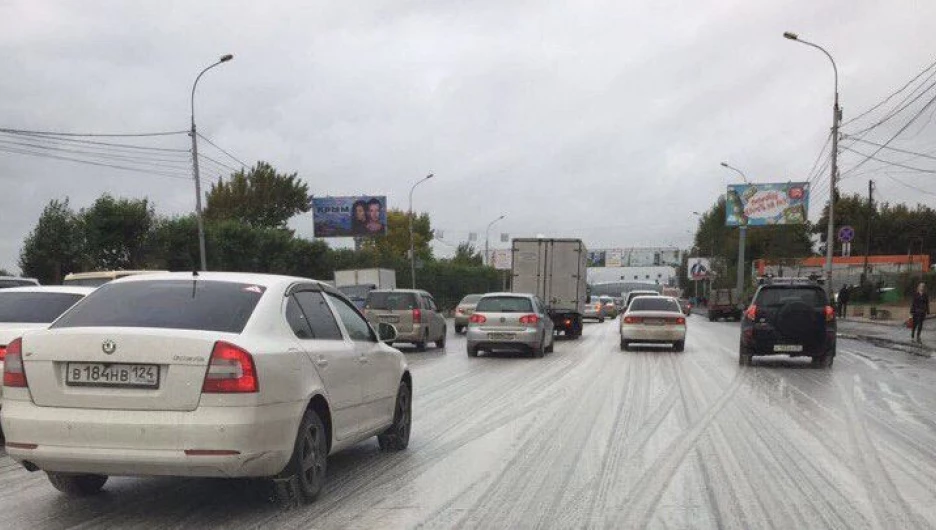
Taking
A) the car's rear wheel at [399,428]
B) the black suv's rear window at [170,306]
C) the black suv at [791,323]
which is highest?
the black suv's rear window at [170,306]

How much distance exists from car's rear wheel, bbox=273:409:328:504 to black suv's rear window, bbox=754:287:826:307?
1454 cm

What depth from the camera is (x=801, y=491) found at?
6.82 meters

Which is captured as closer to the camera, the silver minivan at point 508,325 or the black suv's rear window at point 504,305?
the silver minivan at point 508,325

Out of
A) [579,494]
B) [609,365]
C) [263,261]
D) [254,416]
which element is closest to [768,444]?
[579,494]

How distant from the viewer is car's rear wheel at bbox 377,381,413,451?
8.34 meters

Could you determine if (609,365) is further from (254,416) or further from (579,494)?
(254,416)

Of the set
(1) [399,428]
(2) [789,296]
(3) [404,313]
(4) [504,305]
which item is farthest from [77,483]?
(3) [404,313]

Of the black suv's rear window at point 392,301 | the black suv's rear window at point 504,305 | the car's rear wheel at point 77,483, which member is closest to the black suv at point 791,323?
the black suv's rear window at point 504,305

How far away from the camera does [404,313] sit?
985 inches

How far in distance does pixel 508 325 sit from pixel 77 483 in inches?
638

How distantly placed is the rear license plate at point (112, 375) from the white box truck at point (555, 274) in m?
26.6

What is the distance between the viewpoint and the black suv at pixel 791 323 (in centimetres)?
1875

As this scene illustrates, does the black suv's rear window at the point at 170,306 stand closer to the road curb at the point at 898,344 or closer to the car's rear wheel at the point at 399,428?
the car's rear wheel at the point at 399,428

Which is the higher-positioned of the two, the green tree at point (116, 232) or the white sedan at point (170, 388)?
the green tree at point (116, 232)
